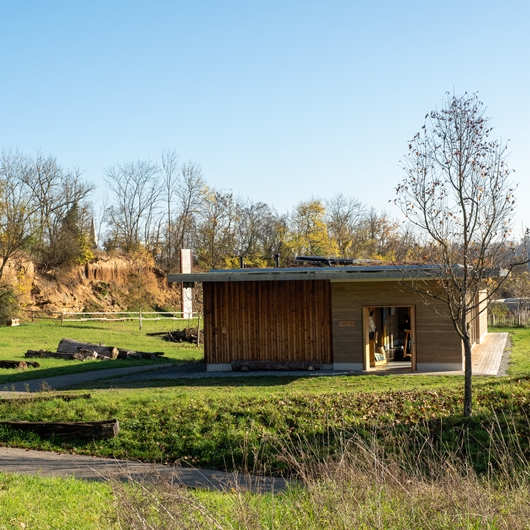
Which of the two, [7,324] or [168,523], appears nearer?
[168,523]

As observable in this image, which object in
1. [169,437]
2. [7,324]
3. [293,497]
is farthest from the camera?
[7,324]

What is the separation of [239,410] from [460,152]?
6.17 meters

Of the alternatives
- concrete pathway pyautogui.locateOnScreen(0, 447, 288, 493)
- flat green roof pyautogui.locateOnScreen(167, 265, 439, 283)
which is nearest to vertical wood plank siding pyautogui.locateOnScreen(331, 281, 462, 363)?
flat green roof pyautogui.locateOnScreen(167, 265, 439, 283)

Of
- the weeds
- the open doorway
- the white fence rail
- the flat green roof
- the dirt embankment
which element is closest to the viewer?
the weeds

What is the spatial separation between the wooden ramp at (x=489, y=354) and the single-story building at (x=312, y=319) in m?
0.90

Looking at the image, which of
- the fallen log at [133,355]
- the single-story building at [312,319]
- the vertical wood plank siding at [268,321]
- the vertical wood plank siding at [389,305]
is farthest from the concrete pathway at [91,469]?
the fallen log at [133,355]

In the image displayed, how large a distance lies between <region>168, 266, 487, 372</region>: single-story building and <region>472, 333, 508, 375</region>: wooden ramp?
0.90 metres

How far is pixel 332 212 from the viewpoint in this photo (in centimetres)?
7725

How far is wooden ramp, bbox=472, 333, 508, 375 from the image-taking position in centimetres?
2100

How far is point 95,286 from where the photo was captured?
192ft

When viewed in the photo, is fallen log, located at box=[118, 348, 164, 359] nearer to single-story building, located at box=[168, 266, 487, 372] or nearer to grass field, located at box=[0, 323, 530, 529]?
single-story building, located at box=[168, 266, 487, 372]

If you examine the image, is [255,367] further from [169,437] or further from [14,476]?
[14,476]

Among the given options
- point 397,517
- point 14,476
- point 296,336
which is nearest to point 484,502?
point 397,517

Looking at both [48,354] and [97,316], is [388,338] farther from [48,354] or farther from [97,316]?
[97,316]
